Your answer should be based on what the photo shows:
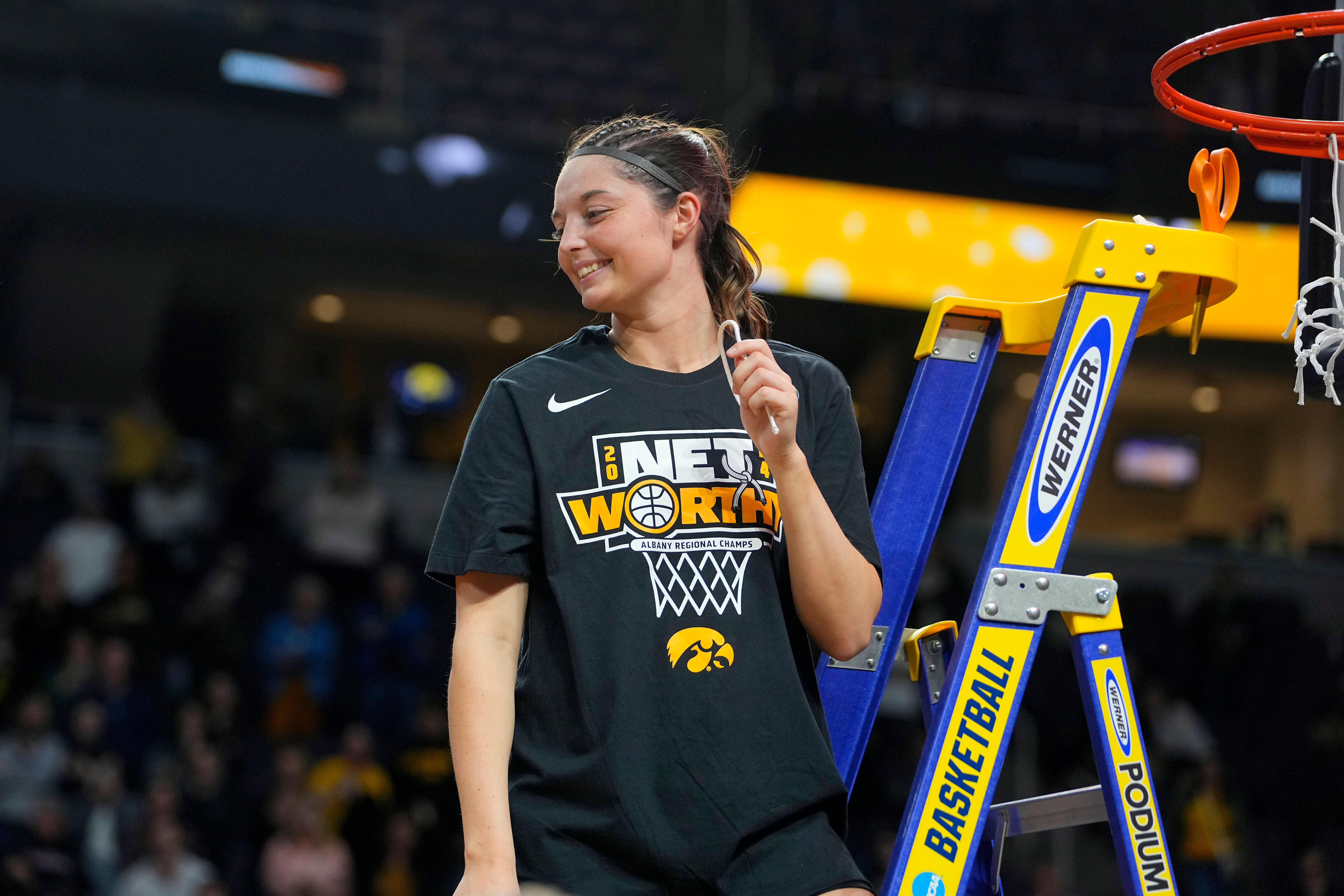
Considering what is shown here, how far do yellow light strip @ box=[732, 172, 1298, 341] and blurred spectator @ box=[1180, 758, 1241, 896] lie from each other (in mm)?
4403

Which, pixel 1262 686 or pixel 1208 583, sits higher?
pixel 1208 583

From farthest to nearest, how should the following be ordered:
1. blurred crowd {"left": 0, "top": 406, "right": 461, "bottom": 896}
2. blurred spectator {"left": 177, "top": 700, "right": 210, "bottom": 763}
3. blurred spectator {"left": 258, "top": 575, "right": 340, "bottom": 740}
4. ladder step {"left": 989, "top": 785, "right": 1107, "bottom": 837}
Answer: blurred spectator {"left": 258, "top": 575, "right": 340, "bottom": 740} < blurred spectator {"left": 177, "top": 700, "right": 210, "bottom": 763} < blurred crowd {"left": 0, "top": 406, "right": 461, "bottom": 896} < ladder step {"left": 989, "top": 785, "right": 1107, "bottom": 837}

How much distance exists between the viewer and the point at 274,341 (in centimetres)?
1465

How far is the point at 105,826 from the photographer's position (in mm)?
8438

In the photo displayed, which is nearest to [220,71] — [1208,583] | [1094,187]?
[1094,187]

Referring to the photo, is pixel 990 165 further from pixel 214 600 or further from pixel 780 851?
pixel 780 851

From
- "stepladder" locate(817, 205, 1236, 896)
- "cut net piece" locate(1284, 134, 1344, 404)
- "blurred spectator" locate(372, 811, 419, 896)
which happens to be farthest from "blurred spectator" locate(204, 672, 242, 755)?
"cut net piece" locate(1284, 134, 1344, 404)

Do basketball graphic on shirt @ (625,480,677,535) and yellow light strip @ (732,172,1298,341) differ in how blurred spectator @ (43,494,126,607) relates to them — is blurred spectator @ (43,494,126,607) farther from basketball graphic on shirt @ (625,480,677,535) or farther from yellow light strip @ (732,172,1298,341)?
basketball graphic on shirt @ (625,480,677,535)

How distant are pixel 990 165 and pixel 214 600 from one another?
763 cm

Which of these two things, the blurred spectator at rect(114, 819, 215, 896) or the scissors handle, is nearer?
the scissors handle

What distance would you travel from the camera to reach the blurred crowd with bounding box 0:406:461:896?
27.5 ft

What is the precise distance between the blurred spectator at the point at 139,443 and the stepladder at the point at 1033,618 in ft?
35.9

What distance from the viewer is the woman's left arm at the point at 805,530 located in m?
1.87

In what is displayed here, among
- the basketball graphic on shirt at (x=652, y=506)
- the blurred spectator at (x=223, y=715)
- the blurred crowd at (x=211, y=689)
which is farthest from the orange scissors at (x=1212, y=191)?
the blurred spectator at (x=223, y=715)
